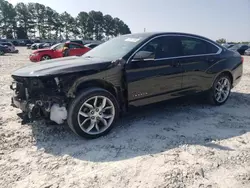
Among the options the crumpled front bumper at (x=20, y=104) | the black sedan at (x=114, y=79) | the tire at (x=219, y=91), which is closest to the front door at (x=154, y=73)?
the black sedan at (x=114, y=79)

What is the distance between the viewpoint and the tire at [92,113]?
135 inches

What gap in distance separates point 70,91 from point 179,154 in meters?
1.73

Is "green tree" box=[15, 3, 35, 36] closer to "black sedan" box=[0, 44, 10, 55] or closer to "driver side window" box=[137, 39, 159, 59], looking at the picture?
"black sedan" box=[0, 44, 10, 55]

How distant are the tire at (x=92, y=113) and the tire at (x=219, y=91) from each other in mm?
2500

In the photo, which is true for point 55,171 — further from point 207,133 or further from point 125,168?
point 207,133

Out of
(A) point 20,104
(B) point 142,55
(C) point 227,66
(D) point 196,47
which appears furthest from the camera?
(C) point 227,66

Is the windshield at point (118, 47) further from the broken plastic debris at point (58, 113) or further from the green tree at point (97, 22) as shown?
the green tree at point (97, 22)

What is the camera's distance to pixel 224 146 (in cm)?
341

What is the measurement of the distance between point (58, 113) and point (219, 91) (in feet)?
12.0

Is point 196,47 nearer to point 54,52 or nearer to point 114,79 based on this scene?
point 114,79

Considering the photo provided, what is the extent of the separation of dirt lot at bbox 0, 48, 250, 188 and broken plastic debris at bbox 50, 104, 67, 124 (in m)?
0.38

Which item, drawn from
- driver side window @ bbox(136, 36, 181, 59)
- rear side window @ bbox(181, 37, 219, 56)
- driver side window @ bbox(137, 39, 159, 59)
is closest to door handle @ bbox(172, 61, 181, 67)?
driver side window @ bbox(136, 36, 181, 59)

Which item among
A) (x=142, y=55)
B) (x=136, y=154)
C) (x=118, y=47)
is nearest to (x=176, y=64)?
(x=142, y=55)

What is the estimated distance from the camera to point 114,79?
3744 mm
